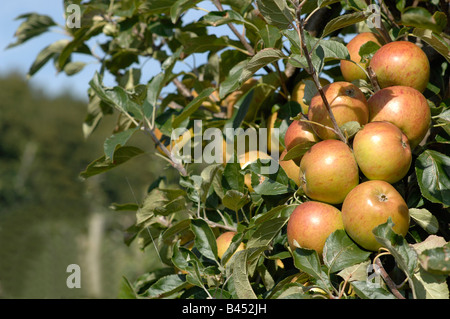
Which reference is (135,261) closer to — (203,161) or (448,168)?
(203,161)

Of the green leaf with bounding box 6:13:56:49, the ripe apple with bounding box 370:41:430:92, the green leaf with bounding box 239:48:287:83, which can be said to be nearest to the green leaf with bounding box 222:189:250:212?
the green leaf with bounding box 239:48:287:83

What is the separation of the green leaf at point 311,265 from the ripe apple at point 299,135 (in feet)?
0.62

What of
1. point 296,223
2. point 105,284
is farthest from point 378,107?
point 105,284

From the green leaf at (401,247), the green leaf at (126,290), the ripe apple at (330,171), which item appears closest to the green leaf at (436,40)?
the ripe apple at (330,171)

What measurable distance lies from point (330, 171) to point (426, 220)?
0.54ft

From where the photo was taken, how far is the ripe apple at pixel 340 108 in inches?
29.3

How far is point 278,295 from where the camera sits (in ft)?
2.26

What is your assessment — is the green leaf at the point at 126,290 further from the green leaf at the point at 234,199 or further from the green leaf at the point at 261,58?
the green leaf at the point at 261,58

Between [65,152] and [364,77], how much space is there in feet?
76.1

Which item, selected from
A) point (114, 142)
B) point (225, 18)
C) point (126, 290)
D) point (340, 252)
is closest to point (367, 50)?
point (225, 18)

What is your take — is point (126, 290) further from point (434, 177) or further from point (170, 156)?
point (434, 177)

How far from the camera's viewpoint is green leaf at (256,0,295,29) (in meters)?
0.68

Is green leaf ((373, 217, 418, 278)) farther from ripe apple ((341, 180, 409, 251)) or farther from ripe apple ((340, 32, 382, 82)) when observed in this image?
ripe apple ((340, 32, 382, 82))

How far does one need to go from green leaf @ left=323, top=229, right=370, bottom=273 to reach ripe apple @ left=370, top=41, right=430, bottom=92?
11.3 inches
